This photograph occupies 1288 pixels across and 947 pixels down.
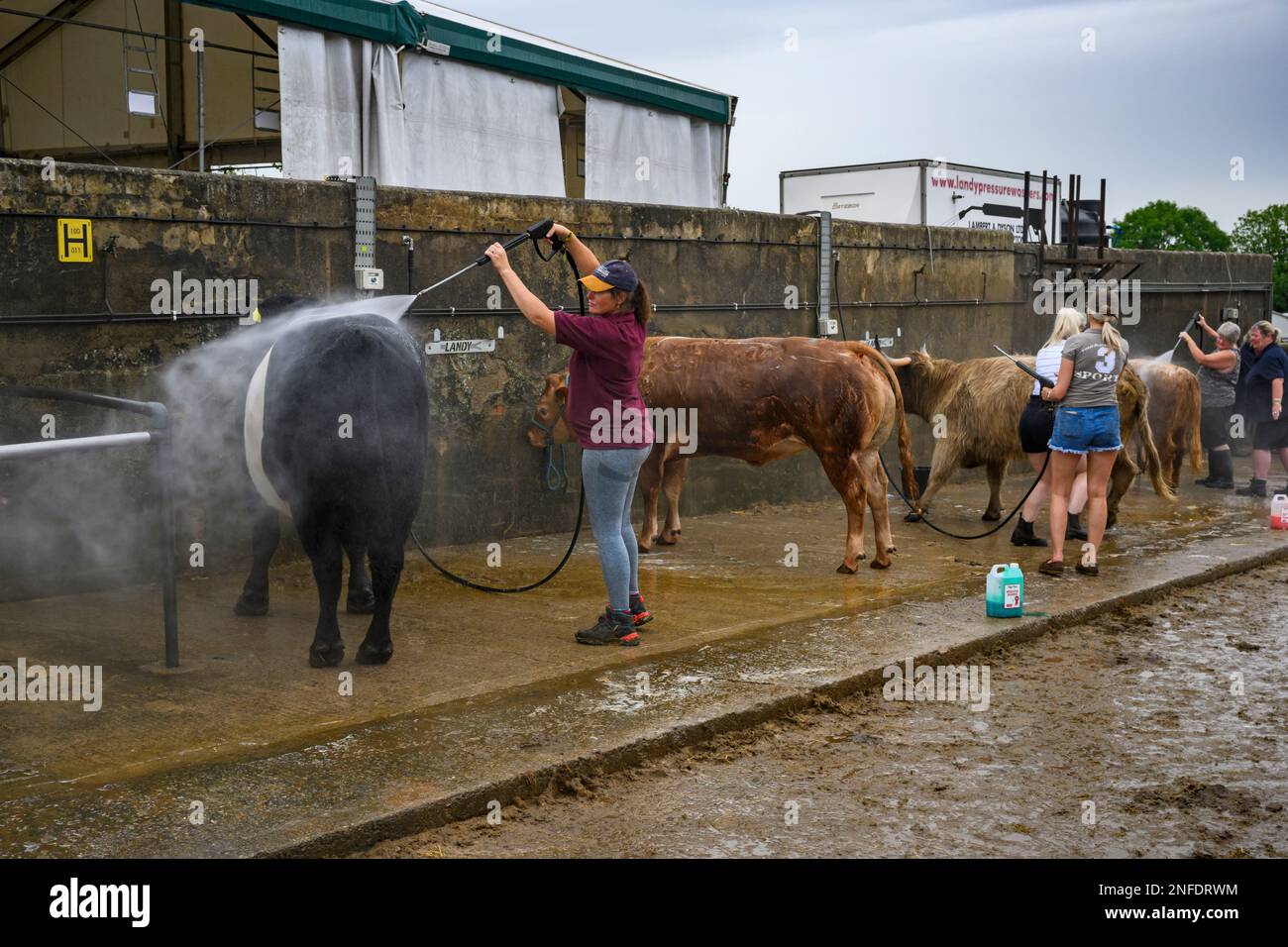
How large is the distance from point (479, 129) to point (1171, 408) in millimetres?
7651

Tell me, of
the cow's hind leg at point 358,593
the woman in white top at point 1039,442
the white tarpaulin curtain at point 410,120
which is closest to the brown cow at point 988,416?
the woman in white top at point 1039,442

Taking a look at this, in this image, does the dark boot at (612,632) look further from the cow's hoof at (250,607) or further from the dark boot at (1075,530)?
the dark boot at (1075,530)

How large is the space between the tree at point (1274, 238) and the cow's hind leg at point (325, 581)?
159ft

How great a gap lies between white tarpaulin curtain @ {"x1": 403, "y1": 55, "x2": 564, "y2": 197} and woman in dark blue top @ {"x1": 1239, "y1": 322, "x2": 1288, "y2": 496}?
7.73 m

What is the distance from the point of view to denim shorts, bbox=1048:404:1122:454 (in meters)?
9.27

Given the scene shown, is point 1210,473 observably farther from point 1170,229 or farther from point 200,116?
point 1170,229

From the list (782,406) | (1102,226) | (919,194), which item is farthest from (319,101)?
(919,194)

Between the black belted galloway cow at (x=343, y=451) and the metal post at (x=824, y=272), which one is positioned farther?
the metal post at (x=824, y=272)

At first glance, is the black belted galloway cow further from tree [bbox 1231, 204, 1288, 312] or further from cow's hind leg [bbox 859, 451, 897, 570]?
tree [bbox 1231, 204, 1288, 312]

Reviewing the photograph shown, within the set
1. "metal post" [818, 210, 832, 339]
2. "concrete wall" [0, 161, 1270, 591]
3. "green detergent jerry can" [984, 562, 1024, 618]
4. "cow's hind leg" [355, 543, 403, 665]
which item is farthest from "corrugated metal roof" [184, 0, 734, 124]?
"green detergent jerry can" [984, 562, 1024, 618]

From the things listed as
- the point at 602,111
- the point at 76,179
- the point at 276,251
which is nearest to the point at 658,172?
Answer: the point at 602,111

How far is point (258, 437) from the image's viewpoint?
6945 millimetres

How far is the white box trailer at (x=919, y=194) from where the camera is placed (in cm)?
2105

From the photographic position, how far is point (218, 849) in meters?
4.28
